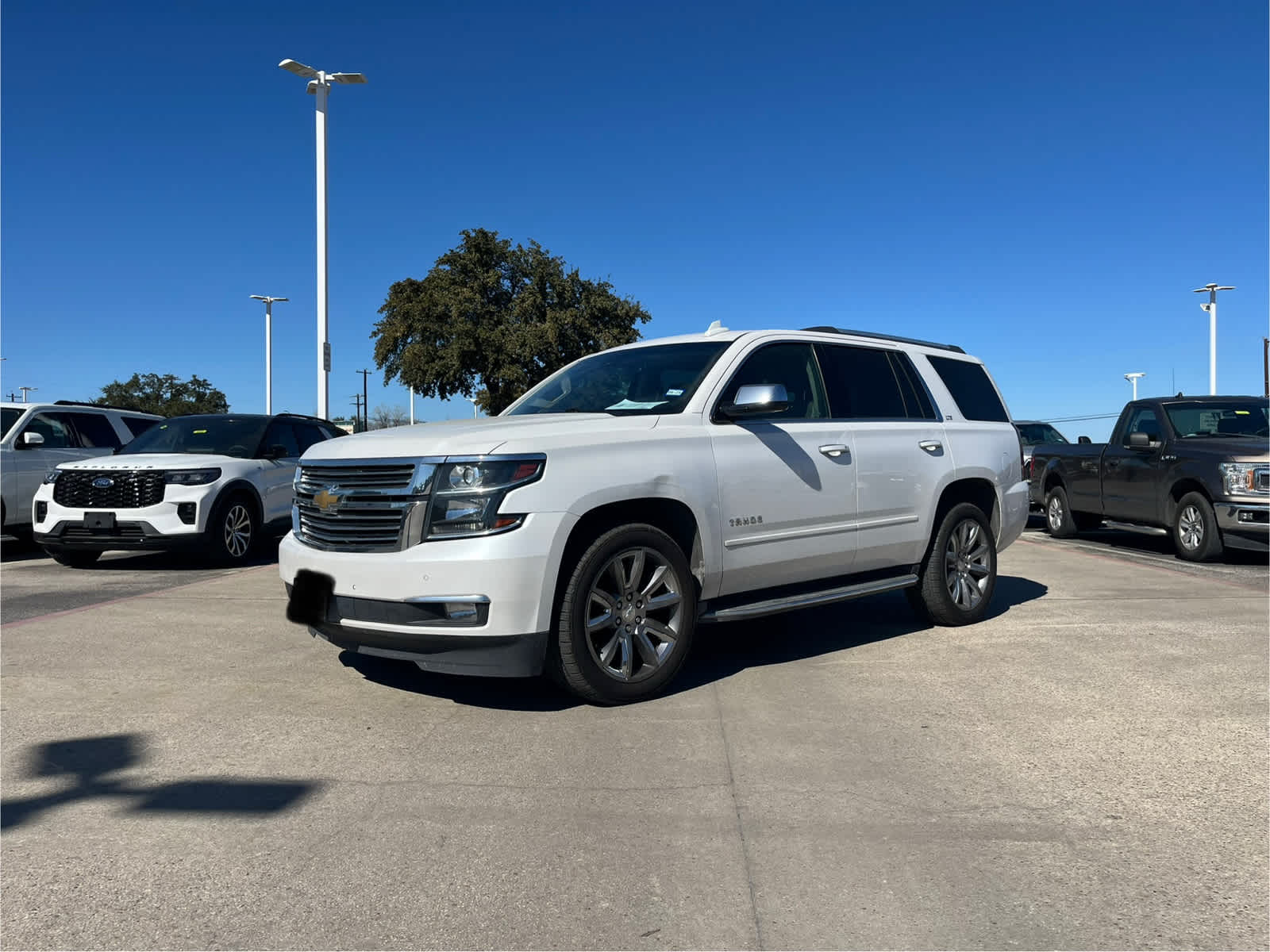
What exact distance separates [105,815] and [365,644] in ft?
4.38

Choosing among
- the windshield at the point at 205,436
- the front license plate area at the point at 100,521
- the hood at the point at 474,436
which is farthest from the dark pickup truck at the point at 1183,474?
the front license plate area at the point at 100,521

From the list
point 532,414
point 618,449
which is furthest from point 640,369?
point 618,449

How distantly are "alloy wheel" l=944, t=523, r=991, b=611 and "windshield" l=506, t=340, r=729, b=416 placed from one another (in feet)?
7.54

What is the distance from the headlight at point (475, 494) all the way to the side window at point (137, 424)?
10.2 meters

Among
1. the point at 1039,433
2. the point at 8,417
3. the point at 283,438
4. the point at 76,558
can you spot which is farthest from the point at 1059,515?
the point at 8,417

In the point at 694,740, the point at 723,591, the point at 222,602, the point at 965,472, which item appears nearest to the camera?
the point at 694,740

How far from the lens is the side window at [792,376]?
18.4 ft

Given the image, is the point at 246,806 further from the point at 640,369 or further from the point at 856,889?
the point at 640,369

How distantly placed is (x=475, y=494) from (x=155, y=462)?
6.79m

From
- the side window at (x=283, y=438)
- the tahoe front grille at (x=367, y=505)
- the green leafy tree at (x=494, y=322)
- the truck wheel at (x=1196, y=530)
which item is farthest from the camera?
the green leafy tree at (x=494, y=322)

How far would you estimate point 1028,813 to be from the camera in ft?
11.3

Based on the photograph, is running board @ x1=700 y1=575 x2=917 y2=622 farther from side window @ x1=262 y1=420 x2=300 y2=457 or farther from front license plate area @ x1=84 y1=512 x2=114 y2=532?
side window @ x1=262 y1=420 x2=300 y2=457

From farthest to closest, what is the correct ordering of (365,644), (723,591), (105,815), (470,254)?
(470,254) → (723,591) → (365,644) → (105,815)

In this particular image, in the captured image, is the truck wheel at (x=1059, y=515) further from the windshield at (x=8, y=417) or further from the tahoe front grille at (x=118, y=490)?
the windshield at (x=8, y=417)
